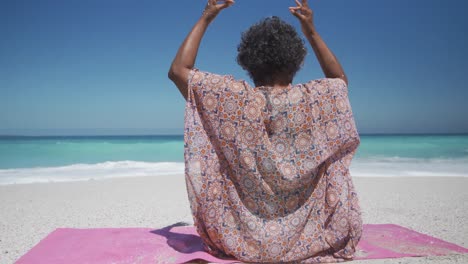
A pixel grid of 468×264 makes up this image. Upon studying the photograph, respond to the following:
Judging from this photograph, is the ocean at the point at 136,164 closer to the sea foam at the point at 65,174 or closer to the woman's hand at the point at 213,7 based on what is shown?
the sea foam at the point at 65,174

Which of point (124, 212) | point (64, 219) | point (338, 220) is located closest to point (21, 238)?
point (64, 219)

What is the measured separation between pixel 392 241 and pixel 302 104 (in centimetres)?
178

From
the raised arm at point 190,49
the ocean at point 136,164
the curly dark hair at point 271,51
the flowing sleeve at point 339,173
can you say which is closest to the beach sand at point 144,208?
the flowing sleeve at point 339,173

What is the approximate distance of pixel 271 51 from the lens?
264 centimetres

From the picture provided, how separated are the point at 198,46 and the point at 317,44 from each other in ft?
3.12

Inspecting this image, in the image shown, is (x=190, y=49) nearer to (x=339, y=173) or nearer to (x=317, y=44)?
(x=317, y=44)

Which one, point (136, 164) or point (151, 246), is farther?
point (136, 164)

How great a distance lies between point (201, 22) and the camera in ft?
8.60

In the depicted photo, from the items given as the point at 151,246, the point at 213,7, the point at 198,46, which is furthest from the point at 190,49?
the point at 151,246

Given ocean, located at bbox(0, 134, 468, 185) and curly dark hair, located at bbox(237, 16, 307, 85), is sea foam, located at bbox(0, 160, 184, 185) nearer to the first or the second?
ocean, located at bbox(0, 134, 468, 185)

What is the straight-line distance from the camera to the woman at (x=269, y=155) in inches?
100

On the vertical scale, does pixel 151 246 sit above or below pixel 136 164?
above

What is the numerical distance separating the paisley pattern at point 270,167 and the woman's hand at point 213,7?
0.44 metres

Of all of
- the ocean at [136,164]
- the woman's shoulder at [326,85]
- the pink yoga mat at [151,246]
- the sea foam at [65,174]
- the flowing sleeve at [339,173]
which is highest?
the woman's shoulder at [326,85]
